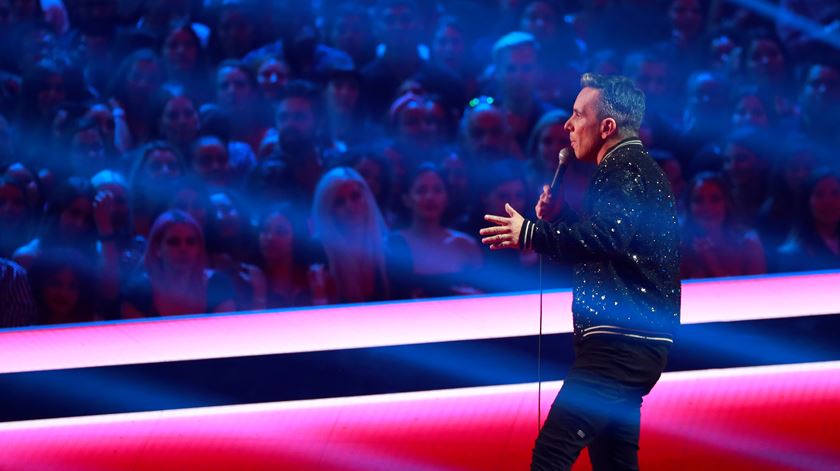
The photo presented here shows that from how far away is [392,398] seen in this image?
289cm

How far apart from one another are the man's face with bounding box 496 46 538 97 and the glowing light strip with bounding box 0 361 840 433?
1965 mm

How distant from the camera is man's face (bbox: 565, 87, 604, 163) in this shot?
217 cm

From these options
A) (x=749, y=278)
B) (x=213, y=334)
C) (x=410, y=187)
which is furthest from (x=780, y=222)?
(x=213, y=334)

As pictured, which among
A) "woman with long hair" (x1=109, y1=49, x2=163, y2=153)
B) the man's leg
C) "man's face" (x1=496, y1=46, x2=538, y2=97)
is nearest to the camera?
the man's leg

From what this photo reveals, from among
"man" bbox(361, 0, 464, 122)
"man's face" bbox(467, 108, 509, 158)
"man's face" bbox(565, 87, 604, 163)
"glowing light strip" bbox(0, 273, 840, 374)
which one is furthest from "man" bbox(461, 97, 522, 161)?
"man's face" bbox(565, 87, 604, 163)

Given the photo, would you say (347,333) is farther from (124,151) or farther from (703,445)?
(124,151)

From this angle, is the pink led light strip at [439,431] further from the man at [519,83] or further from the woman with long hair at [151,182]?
the man at [519,83]

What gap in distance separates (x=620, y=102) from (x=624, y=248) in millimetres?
313

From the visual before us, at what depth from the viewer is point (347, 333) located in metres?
2.95

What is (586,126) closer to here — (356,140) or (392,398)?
(392,398)

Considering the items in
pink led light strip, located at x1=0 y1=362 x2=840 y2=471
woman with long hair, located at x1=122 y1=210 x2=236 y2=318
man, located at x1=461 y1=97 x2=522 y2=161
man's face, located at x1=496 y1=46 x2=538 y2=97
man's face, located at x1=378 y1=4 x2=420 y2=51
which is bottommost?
pink led light strip, located at x1=0 y1=362 x2=840 y2=471

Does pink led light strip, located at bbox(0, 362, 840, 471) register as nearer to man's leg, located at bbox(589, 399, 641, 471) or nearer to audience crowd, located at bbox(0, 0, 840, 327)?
man's leg, located at bbox(589, 399, 641, 471)

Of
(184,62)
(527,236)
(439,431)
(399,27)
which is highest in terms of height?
(399,27)

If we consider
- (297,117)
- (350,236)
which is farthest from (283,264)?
(297,117)
